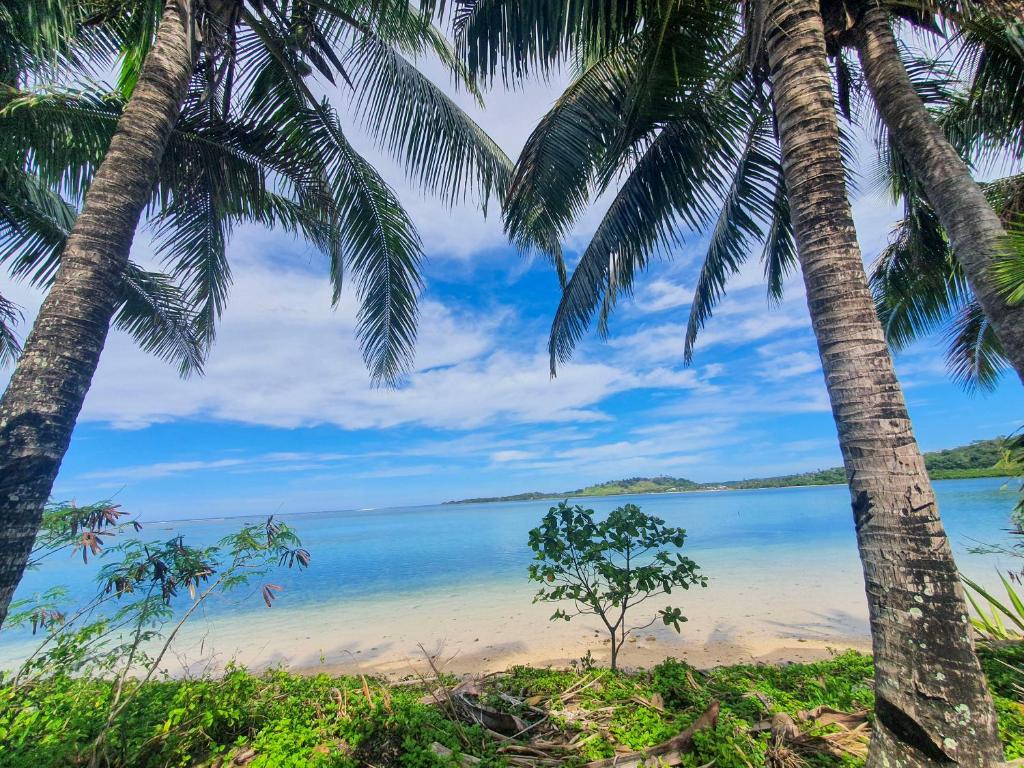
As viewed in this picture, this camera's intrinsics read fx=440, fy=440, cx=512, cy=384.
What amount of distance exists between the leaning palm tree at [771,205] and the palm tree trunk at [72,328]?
8.83 feet

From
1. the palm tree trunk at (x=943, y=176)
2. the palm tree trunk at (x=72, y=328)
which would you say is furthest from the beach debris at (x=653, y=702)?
the palm tree trunk at (x=72, y=328)

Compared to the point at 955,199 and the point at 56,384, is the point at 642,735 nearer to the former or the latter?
the point at 56,384

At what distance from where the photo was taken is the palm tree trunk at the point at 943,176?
2953mm

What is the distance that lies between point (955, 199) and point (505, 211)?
3.80 meters

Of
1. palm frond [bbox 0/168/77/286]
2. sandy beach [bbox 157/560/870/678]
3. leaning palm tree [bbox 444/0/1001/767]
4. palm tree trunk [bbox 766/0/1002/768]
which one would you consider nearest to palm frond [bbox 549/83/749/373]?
leaning palm tree [bbox 444/0/1001/767]

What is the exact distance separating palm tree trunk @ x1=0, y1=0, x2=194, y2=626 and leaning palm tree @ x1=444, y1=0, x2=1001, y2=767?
8.83ft

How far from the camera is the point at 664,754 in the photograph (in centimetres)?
218

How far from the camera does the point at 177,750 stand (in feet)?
7.25

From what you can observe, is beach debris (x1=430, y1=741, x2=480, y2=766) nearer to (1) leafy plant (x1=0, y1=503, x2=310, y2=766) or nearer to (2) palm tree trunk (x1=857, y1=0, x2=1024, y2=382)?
(1) leafy plant (x1=0, y1=503, x2=310, y2=766)

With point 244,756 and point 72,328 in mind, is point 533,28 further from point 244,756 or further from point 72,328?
point 244,756

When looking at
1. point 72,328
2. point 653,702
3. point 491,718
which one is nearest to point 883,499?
point 653,702

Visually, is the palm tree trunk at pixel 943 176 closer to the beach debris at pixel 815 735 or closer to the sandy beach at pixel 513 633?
the beach debris at pixel 815 735

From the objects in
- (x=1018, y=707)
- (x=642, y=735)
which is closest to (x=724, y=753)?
(x=642, y=735)

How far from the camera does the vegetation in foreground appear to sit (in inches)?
84.3
